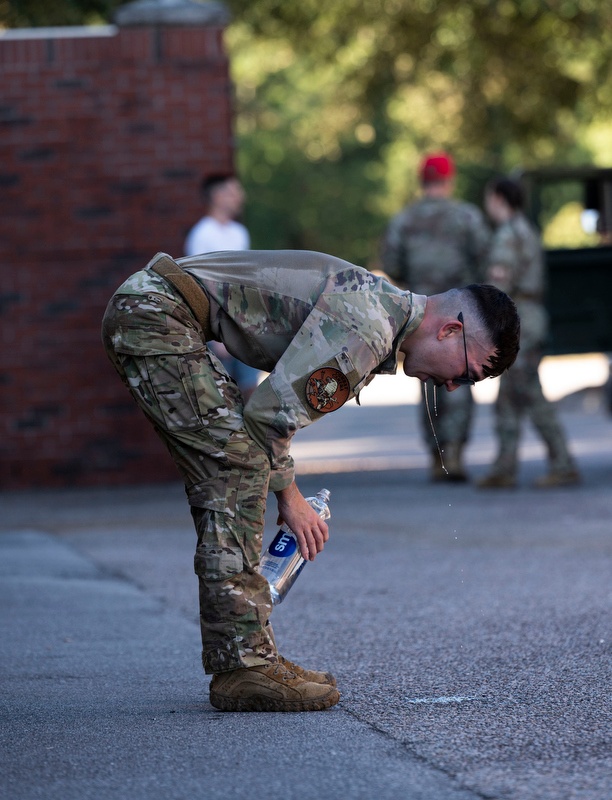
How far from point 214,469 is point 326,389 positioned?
0.45 metres

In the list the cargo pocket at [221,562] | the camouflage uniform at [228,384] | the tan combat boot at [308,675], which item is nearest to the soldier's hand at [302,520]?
the camouflage uniform at [228,384]

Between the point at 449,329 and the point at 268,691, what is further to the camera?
the point at 268,691

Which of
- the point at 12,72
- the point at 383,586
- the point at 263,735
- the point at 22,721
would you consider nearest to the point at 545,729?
the point at 263,735

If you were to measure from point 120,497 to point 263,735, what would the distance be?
6.76m

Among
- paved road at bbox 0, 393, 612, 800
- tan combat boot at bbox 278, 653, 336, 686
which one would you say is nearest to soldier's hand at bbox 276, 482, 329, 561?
tan combat boot at bbox 278, 653, 336, 686

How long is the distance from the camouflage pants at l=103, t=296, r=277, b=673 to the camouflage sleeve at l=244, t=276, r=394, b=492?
0.15 m

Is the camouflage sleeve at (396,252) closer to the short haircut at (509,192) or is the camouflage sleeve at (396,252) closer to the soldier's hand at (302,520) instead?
the short haircut at (509,192)

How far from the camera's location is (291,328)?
418 cm

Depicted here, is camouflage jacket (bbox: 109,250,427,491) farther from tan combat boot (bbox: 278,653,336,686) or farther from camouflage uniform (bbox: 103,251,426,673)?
tan combat boot (bbox: 278,653,336,686)

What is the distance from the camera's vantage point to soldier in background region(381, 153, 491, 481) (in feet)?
34.8


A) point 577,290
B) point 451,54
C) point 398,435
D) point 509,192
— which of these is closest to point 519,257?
point 509,192

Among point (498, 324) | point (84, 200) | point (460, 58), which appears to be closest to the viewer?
point (498, 324)

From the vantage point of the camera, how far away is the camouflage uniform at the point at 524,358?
400 inches

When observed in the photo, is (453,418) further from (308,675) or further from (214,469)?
(214,469)
